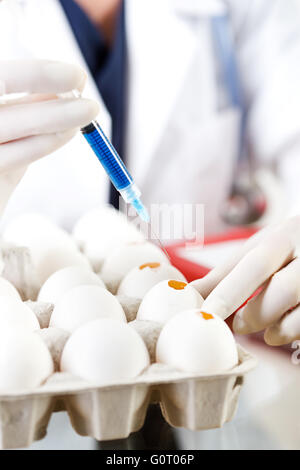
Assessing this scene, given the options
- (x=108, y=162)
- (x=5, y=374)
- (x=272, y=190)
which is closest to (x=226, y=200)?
(x=272, y=190)

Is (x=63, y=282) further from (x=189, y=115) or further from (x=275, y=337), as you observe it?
(x=189, y=115)

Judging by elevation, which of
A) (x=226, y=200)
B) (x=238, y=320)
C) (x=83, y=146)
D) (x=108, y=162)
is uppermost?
(x=108, y=162)

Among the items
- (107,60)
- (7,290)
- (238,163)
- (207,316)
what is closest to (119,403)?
(207,316)

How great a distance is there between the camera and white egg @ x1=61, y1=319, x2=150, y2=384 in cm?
47

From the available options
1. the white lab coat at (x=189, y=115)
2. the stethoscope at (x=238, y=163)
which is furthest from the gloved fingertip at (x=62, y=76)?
the stethoscope at (x=238, y=163)

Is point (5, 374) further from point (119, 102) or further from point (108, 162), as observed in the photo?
point (119, 102)

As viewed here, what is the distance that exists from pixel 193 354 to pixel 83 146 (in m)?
0.95

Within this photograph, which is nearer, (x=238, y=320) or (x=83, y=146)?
(x=238, y=320)

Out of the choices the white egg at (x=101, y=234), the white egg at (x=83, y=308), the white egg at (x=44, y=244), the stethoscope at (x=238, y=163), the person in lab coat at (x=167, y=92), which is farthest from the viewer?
the stethoscope at (x=238, y=163)

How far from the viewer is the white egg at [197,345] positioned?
0.48 meters

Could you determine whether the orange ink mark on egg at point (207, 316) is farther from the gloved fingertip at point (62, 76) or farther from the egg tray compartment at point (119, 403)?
the gloved fingertip at point (62, 76)

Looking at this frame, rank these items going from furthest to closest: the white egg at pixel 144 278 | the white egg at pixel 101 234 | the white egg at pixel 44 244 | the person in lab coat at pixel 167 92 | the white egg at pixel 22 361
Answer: the person in lab coat at pixel 167 92
the white egg at pixel 101 234
the white egg at pixel 44 244
the white egg at pixel 144 278
the white egg at pixel 22 361

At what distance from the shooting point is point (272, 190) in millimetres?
1575

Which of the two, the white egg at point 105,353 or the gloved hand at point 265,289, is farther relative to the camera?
the gloved hand at point 265,289
